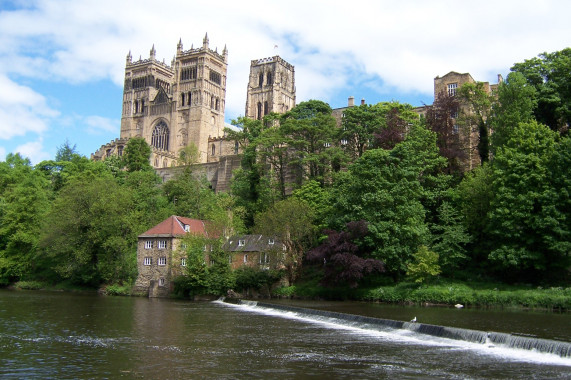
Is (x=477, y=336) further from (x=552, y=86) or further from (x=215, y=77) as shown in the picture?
(x=215, y=77)

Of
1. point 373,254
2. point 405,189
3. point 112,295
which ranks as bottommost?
point 112,295

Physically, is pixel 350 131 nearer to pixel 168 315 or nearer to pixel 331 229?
pixel 331 229

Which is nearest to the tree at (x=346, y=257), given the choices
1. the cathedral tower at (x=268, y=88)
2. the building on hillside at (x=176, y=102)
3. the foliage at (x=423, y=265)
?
the foliage at (x=423, y=265)

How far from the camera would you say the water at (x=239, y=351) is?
16.8 m

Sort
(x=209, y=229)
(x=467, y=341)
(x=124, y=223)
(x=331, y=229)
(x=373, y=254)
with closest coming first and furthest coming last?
1. (x=467, y=341)
2. (x=373, y=254)
3. (x=331, y=229)
4. (x=209, y=229)
5. (x=124, y=223)

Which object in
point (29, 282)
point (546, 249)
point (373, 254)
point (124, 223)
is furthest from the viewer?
point (29, 282)

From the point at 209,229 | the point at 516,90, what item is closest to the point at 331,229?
the point at 209,229

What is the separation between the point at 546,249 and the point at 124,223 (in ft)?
125

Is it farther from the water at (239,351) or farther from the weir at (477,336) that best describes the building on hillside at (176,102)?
the weir at (477,336)

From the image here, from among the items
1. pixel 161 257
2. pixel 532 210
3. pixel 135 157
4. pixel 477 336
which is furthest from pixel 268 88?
pixel 477 336

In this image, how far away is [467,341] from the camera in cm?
2244

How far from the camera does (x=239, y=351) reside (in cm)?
2033

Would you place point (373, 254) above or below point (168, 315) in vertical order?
above

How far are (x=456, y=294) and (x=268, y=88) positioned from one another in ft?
276
